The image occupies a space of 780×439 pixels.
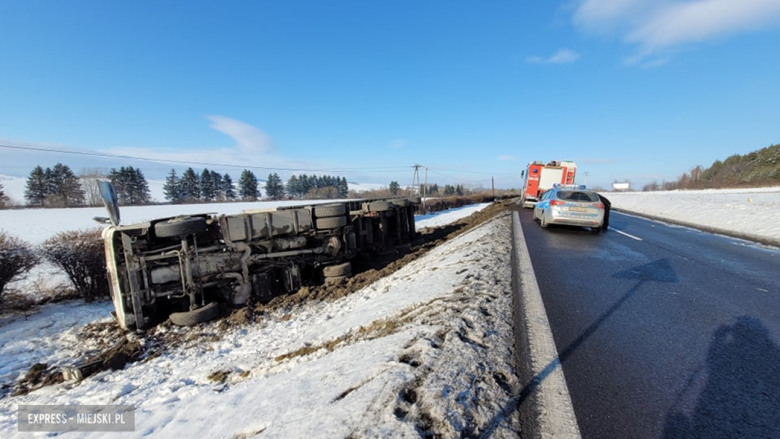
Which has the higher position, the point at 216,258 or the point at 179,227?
the point at 179,227

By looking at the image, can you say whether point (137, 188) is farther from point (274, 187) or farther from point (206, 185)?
point (274, 187)

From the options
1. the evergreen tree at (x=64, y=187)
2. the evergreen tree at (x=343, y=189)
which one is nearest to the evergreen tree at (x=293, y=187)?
the evergreen tree at (x=343, y=189)

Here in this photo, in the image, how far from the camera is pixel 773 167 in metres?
38.9

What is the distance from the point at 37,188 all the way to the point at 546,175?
87.1m

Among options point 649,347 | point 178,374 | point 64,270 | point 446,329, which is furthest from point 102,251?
point 649,347

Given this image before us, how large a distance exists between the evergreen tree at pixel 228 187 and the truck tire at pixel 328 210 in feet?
265

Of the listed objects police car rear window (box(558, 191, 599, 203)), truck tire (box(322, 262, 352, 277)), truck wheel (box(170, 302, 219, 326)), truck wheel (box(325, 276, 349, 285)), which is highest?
police car rear window (box(558, 191, 599, 203))

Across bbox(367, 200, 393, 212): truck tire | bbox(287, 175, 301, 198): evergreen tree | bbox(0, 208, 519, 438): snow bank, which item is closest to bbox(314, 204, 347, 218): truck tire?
bbox(367, 200, 393, 212): truck tire

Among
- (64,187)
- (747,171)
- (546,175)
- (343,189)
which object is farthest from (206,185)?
(747,171)

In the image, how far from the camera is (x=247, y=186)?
78.8 metres

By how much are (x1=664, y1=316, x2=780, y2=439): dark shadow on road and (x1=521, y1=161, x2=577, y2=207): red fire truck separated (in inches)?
658

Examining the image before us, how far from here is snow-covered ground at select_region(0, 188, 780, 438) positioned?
1785 millimetres

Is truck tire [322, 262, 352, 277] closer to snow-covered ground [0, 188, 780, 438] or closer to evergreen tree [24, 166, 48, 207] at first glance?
snow-covered ground [0, 188, 780, 438]

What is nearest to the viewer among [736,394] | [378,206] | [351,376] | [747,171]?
[736,394]
